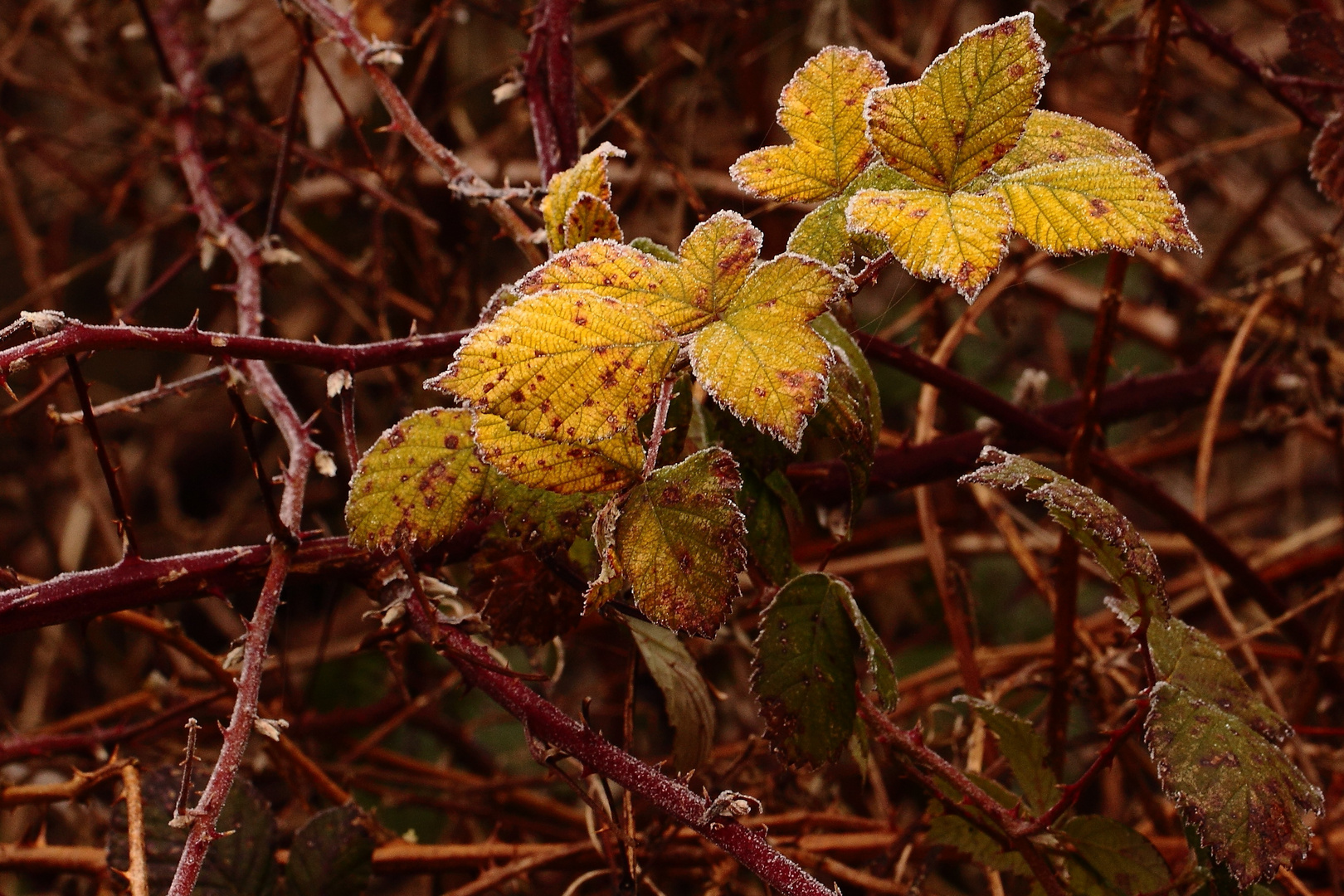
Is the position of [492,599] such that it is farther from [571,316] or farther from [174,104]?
[174,104]

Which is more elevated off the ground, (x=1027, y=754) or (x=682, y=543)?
(x=682, y=543)

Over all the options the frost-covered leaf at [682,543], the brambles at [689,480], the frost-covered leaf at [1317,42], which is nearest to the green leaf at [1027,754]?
the brambles at [689,480]

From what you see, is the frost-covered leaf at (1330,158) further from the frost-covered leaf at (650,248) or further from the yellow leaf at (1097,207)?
the frost-covered leaf at (650,248)

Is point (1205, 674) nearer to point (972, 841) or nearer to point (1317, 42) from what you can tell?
point (972, 841)

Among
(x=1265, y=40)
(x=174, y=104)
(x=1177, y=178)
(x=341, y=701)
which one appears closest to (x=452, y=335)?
(x=174, y=104)

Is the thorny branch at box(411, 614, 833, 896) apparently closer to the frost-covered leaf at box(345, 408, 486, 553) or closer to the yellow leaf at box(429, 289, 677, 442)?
the frost-covered leaf at box(345, 408, 486, 553)

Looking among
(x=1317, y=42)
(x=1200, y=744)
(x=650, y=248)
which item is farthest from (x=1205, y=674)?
(x=1317, y=42)

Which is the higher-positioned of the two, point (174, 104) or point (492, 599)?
point (174, 104)
